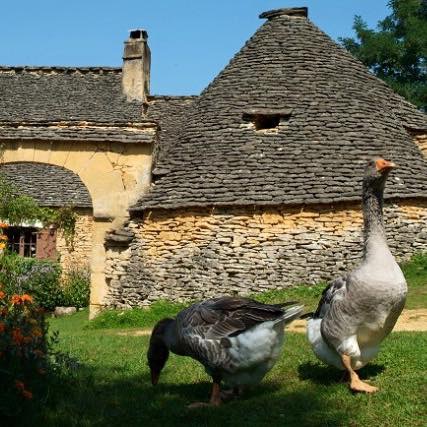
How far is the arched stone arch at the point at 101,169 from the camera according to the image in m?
14.3

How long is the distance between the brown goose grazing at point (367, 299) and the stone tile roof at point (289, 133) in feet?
26.6

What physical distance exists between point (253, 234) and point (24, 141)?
5.34 m

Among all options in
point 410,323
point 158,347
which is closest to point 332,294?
point 158,347

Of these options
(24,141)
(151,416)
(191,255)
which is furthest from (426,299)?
(24,141)

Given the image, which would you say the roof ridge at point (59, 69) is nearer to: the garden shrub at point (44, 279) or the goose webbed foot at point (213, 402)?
the garden shrub at point (44, 279)

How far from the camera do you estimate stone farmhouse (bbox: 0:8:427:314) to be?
13.6m

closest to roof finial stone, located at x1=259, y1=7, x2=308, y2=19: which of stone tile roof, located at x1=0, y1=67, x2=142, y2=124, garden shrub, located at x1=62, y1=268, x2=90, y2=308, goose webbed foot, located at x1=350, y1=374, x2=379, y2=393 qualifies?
stone tile roof, located at x1=0, y1=67, x2=142, y2=124

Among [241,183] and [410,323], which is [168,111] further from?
[410,323]

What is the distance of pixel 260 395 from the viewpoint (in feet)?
17.8

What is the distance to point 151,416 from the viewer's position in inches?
198

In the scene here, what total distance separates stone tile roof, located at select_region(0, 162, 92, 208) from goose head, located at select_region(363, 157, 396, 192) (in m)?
16.5

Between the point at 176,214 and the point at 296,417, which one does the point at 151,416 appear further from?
the point at 176,214

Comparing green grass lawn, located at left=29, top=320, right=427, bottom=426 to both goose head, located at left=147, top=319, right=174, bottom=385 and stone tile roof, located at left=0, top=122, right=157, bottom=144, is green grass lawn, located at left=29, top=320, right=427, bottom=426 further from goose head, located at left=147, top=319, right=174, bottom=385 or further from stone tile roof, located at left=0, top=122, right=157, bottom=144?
stone tile roof, located at left=0, top=122, right=157, bottom=144

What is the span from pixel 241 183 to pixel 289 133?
6.29 ft
